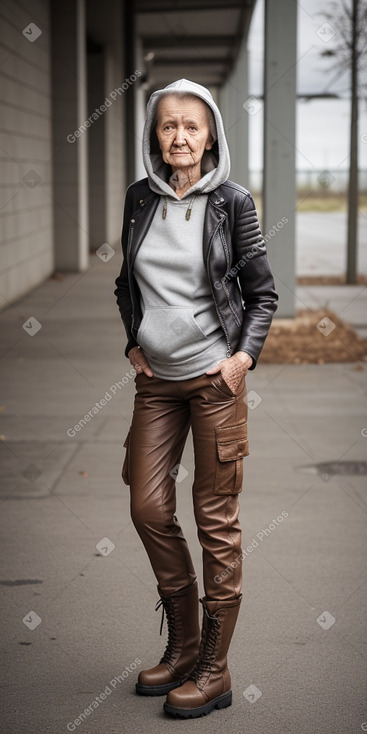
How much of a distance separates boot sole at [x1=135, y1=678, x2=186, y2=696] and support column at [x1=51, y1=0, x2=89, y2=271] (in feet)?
54.8

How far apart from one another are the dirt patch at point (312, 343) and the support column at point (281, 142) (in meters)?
0.40

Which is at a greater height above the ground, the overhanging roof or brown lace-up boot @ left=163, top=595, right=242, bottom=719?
the overhanging roof

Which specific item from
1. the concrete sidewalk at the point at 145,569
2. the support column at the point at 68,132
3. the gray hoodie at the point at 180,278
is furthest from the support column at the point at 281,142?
the gray hoodie at the point at 180,278

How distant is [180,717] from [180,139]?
186 cm

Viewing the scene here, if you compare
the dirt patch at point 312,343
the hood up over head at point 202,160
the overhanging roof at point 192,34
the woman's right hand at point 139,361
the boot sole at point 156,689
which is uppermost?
the overhanging roof at point 192,34

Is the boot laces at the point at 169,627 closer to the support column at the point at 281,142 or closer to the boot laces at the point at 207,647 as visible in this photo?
the boot laces at the point at 207,647

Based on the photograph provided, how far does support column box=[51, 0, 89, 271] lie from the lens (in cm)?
1950

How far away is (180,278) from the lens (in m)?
3.28

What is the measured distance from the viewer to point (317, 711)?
339 centimetres

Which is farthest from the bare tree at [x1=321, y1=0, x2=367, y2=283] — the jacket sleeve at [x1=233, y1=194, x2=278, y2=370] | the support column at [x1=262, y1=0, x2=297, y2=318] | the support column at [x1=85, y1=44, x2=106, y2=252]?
the jacket sleeve at [x1=233, y1=194, x2=278, y2=370]

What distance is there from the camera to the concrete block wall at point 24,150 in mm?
14164

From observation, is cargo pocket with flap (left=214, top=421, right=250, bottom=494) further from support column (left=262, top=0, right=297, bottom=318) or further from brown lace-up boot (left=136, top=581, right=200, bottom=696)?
support column (left=262, top=0, right=297, bottom=318)

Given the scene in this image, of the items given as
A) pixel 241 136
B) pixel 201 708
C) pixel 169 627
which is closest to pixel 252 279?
pixel 169 627

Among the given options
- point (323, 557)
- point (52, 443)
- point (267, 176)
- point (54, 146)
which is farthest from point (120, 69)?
point (323, 557)
